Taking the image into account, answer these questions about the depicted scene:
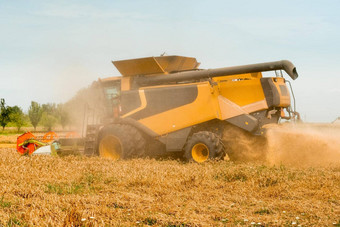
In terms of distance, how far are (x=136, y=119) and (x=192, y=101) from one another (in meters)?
1.87

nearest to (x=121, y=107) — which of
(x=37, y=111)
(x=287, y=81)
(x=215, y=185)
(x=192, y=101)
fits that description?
(x=192, y=101)

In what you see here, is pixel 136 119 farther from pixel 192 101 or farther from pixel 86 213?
pixel 86 213

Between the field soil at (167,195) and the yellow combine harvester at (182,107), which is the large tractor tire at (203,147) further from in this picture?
the field soil at (167,195)

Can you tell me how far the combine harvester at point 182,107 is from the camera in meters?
10.1

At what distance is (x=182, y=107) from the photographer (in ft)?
35.0

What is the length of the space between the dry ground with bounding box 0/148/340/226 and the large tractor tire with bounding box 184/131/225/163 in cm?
176

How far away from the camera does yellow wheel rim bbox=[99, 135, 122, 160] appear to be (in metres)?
11.4

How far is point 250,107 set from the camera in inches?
400

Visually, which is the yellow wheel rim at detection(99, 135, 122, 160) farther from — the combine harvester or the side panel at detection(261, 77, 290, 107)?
the side panel at detection(261, 77, 290, 107)

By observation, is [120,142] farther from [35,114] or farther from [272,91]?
[35,114]

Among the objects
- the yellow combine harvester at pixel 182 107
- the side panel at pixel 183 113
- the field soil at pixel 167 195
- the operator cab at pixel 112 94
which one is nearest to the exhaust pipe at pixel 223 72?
the yellow combine harvester at pixel 182 107

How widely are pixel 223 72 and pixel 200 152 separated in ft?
7.41

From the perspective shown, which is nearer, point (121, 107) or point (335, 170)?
point (335, 170)

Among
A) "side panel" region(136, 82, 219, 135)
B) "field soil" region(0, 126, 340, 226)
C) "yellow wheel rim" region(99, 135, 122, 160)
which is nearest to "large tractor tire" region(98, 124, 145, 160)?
"yellow wheel rim" region(99, 135, 122, 160)
